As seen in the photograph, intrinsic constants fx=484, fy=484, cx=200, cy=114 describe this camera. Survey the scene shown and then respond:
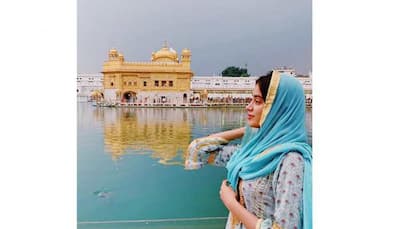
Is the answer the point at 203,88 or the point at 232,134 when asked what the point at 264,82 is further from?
the point at 203,88

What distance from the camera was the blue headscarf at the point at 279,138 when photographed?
194 centimetres

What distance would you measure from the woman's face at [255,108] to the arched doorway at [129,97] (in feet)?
1.91

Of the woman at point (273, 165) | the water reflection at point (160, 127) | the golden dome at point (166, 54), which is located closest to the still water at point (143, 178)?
the water reflection at point (160, 127)

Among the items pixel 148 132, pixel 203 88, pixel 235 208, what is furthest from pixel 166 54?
pixel 235 208

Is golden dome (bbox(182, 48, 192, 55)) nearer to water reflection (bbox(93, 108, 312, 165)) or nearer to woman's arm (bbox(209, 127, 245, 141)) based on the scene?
water reflection (bbox(93, 108, 312, 165))

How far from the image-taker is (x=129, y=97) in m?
2.34

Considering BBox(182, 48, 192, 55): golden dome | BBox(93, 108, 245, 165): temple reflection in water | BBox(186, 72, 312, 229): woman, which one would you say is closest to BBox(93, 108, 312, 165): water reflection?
BBox(93, 108, 245, 165): temple reflection in water

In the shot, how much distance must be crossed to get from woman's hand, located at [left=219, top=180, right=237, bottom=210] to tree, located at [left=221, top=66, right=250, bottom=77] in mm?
495

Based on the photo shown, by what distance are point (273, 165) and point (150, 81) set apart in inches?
30.3

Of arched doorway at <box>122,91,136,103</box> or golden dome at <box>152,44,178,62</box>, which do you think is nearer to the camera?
golden dome at <box>152,44,178,62</box>

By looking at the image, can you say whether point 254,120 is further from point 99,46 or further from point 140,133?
point 99,46

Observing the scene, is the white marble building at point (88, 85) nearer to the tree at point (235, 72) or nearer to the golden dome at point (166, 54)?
the golden dome at point (166, 54)

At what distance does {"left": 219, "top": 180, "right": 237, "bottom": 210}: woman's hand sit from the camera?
2037mm
